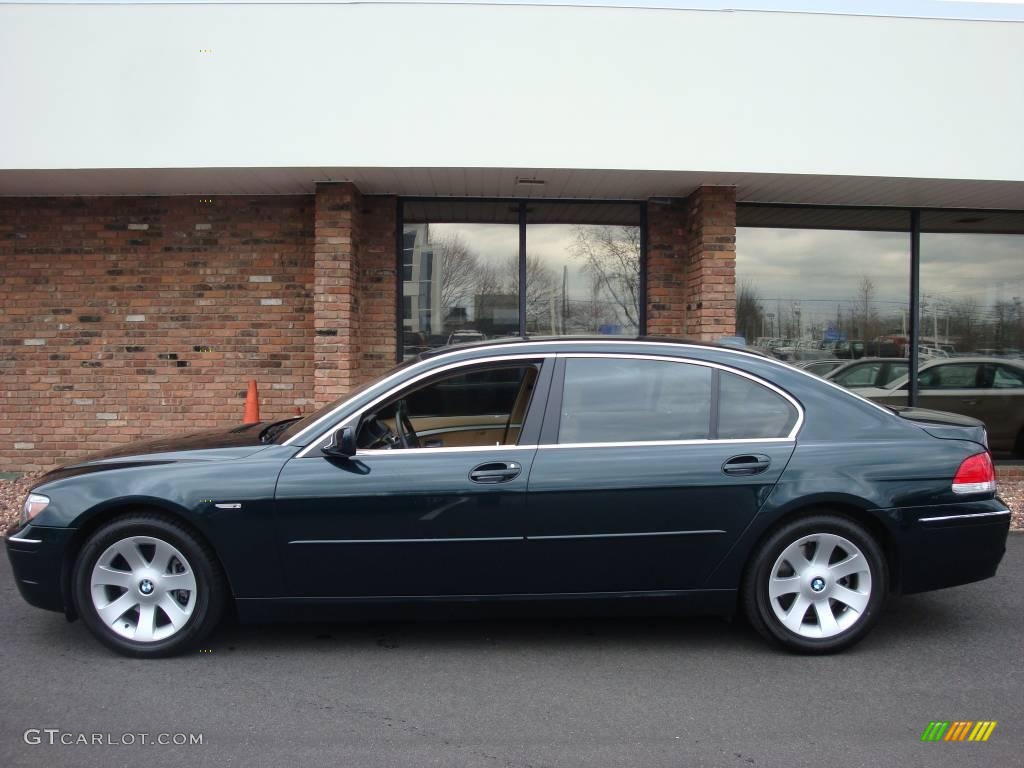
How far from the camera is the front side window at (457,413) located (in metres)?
4.16

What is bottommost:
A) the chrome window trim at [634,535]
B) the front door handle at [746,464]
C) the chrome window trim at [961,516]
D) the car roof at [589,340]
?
the chrome window trim at [634,535]

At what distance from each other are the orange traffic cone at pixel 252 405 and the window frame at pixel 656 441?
4655 mm

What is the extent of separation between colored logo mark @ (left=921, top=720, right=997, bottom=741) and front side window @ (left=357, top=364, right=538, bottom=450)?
2174mm

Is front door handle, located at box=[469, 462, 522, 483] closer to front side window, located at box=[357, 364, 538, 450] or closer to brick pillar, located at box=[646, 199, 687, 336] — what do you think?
front side window, located at box=[357, 364, 538, 450]

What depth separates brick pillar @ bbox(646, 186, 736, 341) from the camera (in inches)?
309

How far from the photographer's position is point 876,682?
376 cm

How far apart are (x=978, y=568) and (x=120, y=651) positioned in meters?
4.30

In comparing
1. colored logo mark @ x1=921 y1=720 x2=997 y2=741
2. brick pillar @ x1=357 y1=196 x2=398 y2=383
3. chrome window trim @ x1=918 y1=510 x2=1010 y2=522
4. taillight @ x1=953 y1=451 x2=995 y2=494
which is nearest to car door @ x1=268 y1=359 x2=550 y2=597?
colored logo mark @ x1=921 y1=720 x2=997 y2=741

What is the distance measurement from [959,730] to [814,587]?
0.86m

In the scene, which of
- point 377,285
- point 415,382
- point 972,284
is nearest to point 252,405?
point 377,285

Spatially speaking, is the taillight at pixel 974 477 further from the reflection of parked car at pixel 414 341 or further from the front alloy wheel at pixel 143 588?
the reflection of parked car at pixel 414 341

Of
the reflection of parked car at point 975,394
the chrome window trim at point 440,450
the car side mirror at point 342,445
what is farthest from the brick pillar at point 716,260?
the car side mirror at point 342,445

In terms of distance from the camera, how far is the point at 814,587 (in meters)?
4.00

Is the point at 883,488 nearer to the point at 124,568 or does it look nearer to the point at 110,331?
the point at 124,568
